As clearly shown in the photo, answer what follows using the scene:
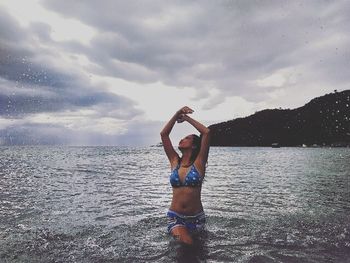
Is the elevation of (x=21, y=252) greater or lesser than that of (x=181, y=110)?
lesser

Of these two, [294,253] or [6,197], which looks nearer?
[294,253]

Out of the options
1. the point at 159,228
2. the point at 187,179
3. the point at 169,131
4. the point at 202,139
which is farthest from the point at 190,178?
the point at 159,228

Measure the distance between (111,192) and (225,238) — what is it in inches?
397

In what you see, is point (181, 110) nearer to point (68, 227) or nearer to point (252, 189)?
point (68, 227)

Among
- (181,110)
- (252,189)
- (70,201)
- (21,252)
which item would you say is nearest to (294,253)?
(181,110)

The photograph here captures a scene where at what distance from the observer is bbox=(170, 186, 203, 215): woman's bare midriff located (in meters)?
7.43

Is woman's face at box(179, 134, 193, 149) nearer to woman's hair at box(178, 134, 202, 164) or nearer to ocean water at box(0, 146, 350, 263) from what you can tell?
woman's hair at box(178, 134, 202, 164)

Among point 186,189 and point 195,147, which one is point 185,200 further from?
point 195,147

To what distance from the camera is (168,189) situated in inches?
733

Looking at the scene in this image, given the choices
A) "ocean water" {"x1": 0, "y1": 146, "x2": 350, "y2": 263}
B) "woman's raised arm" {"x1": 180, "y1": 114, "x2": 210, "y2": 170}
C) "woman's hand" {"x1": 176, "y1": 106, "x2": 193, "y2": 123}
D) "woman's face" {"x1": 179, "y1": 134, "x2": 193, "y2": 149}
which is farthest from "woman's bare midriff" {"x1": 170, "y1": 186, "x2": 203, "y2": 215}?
"woman's hand" {"x1": 176, "y1": 106, "x2": 193, "y2": 123}

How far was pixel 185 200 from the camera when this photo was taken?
24.6 feet

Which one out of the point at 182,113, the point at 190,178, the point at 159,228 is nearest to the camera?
the point at 190,178

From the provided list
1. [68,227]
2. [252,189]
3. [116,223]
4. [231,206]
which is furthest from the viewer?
[252,189]

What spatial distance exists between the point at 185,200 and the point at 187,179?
572 mm
